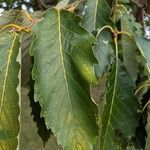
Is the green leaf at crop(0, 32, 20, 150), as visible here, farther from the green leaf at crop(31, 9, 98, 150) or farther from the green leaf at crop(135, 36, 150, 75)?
the green leaf at crop(135, 36, 150, 75)

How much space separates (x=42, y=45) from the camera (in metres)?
0.67

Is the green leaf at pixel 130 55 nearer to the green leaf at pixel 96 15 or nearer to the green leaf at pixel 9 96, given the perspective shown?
the green leaf at pixel 96 15

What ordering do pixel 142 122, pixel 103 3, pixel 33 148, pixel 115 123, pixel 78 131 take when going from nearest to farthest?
pixel 78 131 < pixel 115 123 < pixel 103 3 < pixel 142 122 < pixel 33 148

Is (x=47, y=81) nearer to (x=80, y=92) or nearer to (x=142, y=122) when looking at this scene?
(x=80, y=92)

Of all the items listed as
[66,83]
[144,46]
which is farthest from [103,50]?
[66,83]

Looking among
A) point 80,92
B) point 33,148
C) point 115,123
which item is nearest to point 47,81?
point 80,92

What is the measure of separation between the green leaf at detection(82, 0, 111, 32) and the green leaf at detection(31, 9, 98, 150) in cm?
17

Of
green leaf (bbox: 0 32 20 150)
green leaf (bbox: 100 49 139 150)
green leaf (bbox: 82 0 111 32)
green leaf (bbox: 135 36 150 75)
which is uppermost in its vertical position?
green leaf (bbox: 0 32 20 150)

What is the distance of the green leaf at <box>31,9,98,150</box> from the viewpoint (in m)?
0.62

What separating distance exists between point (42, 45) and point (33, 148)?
3608 millimetres

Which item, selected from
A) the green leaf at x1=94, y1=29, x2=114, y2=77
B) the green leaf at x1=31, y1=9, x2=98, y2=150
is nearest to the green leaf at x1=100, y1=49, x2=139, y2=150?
the green leaf at x1=94, y1=29, x2=114, y2=77

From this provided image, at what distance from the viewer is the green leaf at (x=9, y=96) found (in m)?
0.64

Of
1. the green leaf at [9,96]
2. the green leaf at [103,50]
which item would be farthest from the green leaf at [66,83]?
the green leaf at [103,50]

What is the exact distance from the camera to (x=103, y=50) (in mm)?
821
